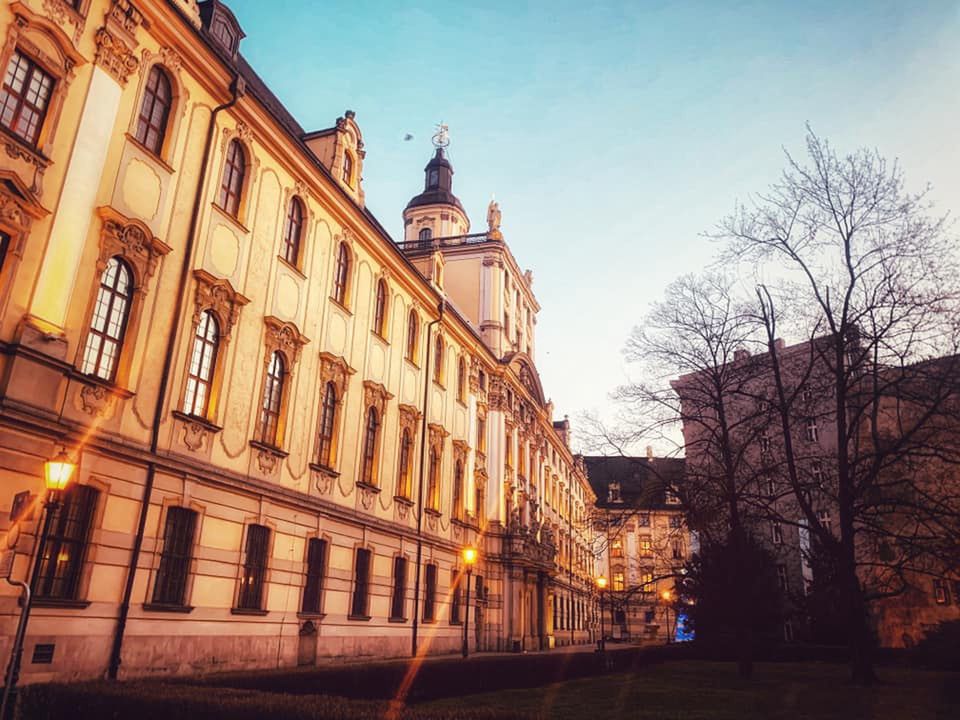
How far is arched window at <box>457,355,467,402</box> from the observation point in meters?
35.2

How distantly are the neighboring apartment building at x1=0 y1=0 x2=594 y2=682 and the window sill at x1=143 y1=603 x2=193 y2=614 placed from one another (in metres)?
0.09

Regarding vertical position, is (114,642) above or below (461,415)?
below

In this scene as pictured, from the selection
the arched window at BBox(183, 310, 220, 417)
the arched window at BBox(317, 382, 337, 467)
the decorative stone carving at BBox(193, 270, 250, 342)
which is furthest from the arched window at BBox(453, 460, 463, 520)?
the arched window at BBox(183, 310, 220, 417)

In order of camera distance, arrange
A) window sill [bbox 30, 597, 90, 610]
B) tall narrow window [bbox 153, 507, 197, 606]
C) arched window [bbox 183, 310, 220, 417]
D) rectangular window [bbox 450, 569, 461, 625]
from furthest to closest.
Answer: rectangular window [bbox 450, 569, 461, 625] → arched window [bbox 183, 310, 220, 417] → tall narrow window [bbox 153, 507, 197, 606] → window sill [bbox 30, 597, 90, 610]

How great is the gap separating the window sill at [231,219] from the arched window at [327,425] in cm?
585

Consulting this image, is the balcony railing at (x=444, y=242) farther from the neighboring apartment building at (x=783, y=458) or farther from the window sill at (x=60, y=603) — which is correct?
the window sill at (x=60, y=603)

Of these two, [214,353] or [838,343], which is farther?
[838,343]

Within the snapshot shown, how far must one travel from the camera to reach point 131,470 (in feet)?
47.0

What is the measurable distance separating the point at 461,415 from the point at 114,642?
2263 centimetres

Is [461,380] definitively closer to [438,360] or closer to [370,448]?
[438,360]

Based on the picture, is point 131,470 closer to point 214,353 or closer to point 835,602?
point 214,353

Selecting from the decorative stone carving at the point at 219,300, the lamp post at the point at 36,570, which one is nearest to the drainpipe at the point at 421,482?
the decorative stone carving at the point at 219,300

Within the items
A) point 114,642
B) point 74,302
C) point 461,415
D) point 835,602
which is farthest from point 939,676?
point 74,302

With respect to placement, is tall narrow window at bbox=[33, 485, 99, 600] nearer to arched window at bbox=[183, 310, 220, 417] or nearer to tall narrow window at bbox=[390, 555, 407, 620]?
arched window at bbox=[183, 310, 220, 417]
